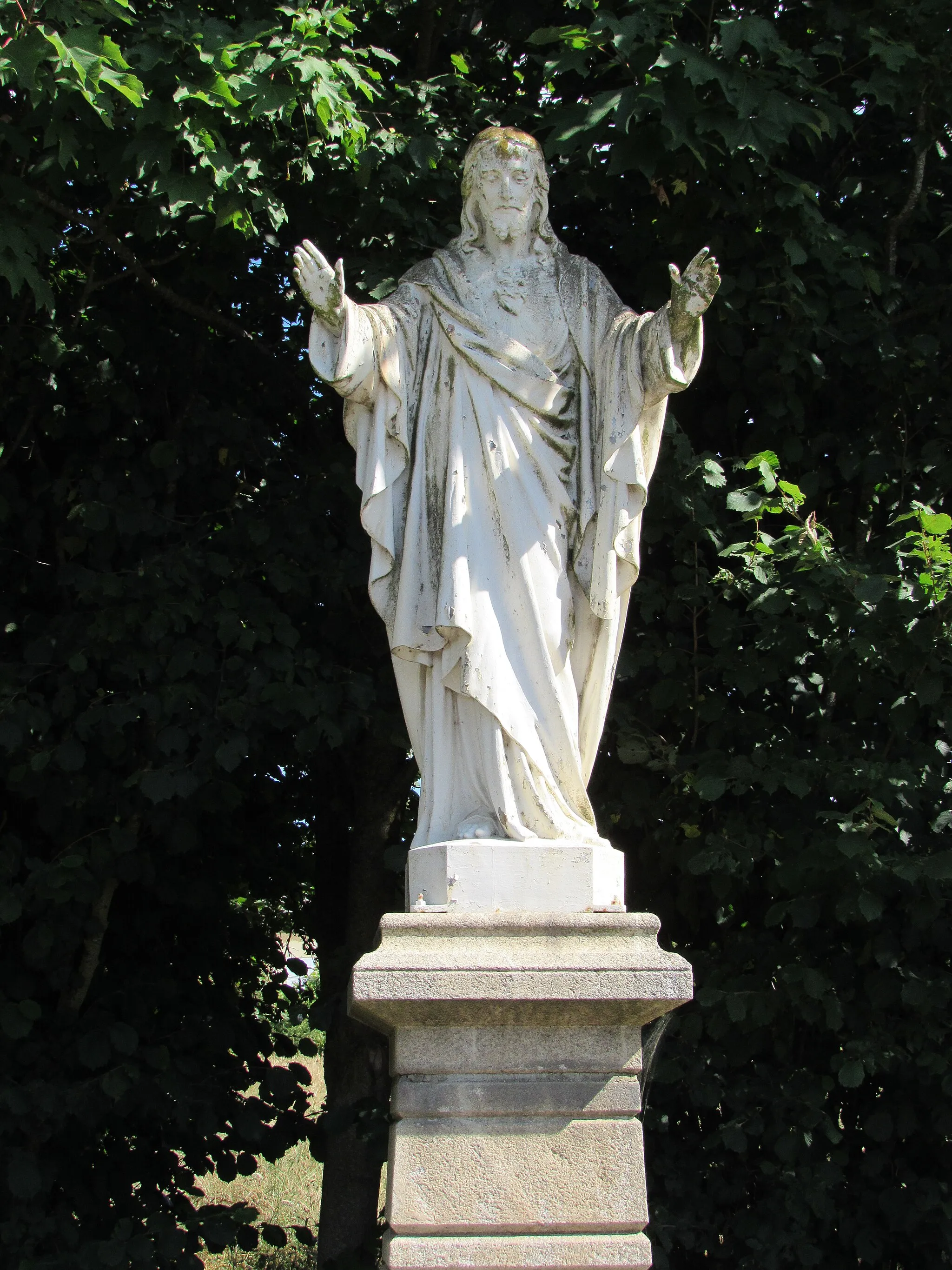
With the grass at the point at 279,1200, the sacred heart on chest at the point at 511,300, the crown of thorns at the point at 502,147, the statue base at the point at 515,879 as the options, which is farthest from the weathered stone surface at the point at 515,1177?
the grass at the point at 279,1200

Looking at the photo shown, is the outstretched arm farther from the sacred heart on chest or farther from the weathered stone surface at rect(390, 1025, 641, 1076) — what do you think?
the weathered stone surface at rect(390, 1025, 641, 1076)

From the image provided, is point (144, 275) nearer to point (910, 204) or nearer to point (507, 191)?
point (507, 191)

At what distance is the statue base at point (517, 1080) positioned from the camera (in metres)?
4.09

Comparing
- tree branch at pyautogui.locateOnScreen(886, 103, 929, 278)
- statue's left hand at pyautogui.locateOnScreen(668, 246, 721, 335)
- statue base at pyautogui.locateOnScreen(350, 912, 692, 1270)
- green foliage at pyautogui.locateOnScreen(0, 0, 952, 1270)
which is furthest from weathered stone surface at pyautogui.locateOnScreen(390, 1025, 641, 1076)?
tree branch at pyautogui.locateOnScreen(886, 103, 929, 278)

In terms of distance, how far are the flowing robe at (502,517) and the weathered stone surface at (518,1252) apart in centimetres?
109

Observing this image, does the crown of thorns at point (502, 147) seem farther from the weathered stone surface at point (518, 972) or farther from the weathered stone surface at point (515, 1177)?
the weathered stone surface at point (515, 1177)

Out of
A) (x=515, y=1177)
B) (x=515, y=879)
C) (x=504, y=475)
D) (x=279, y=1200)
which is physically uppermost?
(x=504, y=475)

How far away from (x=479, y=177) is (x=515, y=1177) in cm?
304

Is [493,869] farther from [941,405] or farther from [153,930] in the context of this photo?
[941,405]

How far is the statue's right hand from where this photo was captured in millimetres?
4570

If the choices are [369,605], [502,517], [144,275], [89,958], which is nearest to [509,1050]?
[502,517]

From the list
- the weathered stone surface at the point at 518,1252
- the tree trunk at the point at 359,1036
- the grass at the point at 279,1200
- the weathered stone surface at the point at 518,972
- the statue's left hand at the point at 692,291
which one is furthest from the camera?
the grass at the point at 279,1200

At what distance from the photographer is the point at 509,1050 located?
4.24 m

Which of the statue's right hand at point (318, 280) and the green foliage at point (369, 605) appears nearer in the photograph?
the statue's right hand at point (318, 280)
